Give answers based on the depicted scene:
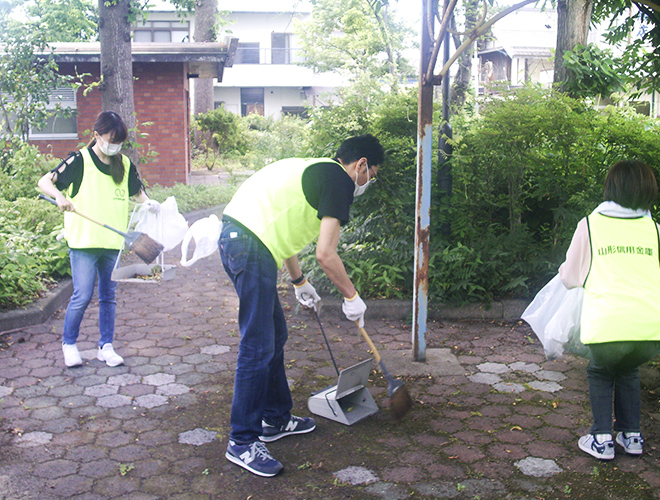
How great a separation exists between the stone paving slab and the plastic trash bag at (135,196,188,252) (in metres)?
0.95

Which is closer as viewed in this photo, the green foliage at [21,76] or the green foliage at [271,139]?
the green foliage at [271,139]

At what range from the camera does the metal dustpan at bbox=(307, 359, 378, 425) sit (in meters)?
3.87

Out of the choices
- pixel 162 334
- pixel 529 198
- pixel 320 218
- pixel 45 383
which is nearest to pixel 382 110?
pixel 529 198

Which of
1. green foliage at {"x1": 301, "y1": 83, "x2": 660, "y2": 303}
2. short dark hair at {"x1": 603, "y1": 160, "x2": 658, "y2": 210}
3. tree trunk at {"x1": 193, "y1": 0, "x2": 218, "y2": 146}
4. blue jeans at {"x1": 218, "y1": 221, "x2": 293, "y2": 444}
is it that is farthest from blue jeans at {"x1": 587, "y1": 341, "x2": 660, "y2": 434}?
tree trunk at {"x1": 193, "y1": 0, "x2": 218, "y2": 146}

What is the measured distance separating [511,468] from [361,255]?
347 cm

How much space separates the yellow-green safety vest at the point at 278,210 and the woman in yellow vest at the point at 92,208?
171 cm

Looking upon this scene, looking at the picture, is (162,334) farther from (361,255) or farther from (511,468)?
(511,468)

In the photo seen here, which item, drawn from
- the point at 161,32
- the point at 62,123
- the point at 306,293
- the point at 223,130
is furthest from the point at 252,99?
the point at 306,293

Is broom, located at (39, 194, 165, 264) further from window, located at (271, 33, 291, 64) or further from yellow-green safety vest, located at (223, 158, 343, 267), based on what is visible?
window, located at (271, 33, 291, 64)

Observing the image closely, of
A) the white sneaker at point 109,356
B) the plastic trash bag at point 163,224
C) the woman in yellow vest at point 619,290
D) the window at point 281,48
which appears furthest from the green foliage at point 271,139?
the window at point 281,48

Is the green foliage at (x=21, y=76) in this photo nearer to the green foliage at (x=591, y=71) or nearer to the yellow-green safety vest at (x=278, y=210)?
the green foliage at (x=591, y=71)

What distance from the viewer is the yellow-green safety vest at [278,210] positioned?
3240 mm

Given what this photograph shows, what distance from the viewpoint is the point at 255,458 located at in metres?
3.31

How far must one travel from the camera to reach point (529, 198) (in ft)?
22.0
